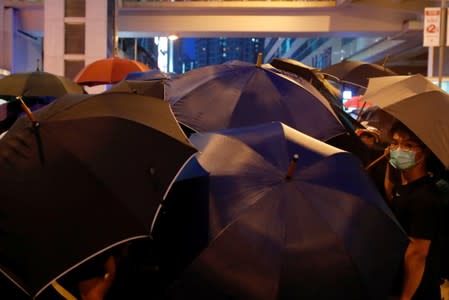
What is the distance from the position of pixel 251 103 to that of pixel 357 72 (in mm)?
3132

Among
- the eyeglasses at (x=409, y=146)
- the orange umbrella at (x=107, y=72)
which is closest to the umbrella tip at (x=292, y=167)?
the eyeglasses at (x=409, y=146)

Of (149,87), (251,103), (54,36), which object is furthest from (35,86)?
(54,36)

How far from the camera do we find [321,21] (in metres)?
18.2

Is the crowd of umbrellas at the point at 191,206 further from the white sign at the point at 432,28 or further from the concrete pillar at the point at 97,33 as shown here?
the concrete pillar at the point at 97,33

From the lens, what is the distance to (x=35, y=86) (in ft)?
21.8

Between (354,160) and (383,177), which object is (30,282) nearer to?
(354,160)

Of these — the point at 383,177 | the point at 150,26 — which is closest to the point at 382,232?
the point at 383,177

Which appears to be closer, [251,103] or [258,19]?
[251,103]

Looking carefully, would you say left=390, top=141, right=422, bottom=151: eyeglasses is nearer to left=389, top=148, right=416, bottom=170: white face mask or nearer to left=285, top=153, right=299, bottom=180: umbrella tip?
left=389, top=148, right=416, bottom=170: white face mask

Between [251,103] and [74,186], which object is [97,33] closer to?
[251,103]

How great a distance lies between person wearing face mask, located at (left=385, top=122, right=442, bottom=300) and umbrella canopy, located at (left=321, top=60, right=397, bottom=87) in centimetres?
359

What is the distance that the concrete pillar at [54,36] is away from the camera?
16.8 meters

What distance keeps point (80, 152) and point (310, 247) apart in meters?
1.08

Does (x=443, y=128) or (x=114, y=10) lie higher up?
(x=114, y=10)
